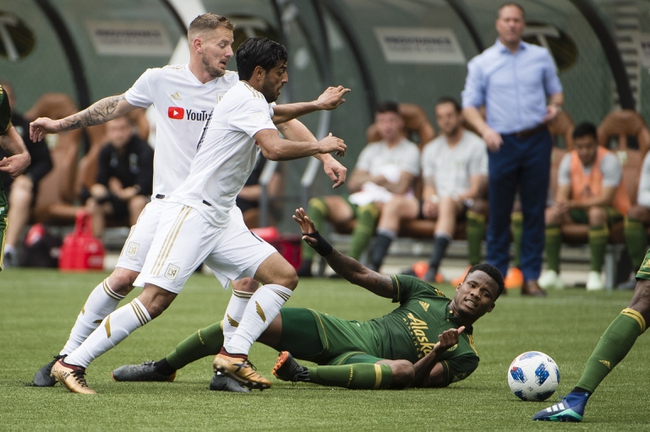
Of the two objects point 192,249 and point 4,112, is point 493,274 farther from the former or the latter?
point 4,112

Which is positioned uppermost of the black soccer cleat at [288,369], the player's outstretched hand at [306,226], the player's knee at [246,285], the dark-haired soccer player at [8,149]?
the dark-haired soccer player at [8,149]

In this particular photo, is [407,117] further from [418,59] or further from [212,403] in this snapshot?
[212,403]

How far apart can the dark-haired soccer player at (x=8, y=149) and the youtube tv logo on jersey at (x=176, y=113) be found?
79cm

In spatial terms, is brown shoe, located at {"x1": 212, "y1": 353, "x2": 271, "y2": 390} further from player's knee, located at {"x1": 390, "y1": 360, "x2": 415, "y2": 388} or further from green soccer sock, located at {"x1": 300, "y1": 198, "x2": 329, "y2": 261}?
green soccer sock, located at {"x1": 300, "y1": 198, "x2": 329, "y2": 261}

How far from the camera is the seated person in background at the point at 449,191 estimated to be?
1230 centimetres

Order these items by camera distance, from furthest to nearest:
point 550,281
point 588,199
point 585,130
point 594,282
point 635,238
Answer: point 550,281, point 594,282, point 588,199, point 585,130, point 635,238

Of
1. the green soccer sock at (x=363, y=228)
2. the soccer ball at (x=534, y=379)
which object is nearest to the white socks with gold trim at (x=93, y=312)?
the soccer ball at (x=534, y=379)

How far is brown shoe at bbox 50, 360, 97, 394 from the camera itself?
5223mm

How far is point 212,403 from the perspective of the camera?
16.5ft

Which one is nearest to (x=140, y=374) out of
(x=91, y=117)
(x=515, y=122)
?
(x=91, y=117)

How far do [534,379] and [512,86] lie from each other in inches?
228

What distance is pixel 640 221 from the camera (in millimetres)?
11477

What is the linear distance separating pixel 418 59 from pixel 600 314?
259 inches

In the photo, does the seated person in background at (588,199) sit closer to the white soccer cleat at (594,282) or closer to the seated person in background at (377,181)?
the white soccer cleat at (594,282)
